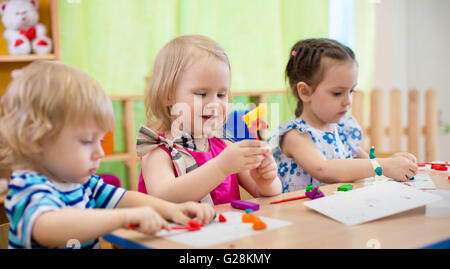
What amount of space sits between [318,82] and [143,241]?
103 cm

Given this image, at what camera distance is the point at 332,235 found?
784 mm

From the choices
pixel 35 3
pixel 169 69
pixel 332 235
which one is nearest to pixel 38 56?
pixel 35 3

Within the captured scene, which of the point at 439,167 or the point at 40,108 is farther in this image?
the point at 439,167

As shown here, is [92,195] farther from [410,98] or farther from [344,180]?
[410,98]

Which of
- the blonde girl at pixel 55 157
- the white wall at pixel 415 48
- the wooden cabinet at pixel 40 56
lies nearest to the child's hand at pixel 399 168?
the blonde girl at pixel 55 157

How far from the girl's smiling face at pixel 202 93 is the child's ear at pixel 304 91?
486 millimetres

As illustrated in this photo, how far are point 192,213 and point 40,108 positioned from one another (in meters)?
0.33

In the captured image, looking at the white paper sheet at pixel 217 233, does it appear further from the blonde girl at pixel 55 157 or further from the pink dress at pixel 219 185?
the pink dress at pixel 219 185

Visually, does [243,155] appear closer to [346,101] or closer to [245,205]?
[245,205]

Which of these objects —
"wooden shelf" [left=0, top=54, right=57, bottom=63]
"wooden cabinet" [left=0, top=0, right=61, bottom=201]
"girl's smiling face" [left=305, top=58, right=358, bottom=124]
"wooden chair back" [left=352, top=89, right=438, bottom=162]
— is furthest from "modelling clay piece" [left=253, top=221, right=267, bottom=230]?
"wooden chair back" [left=352, top=89, right=438, bottom=162]

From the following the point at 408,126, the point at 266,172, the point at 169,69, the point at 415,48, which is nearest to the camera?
the point at 266,172

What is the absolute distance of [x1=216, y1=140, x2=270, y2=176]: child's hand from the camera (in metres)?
1.01

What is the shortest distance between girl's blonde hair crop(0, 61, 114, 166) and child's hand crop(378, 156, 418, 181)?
884 mm
